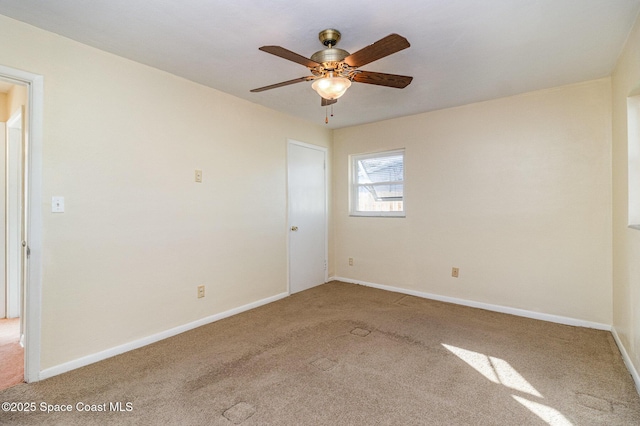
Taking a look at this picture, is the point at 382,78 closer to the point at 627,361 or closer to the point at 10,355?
the point at 627,361

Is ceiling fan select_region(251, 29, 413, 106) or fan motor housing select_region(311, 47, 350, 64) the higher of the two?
fan motor housing select_region(311, 47, 350, 64)

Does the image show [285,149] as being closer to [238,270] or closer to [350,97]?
[350,97]

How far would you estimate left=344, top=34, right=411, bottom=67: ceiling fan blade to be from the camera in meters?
1.66

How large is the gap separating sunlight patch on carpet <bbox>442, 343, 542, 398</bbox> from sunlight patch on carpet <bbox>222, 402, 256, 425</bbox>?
1589mm

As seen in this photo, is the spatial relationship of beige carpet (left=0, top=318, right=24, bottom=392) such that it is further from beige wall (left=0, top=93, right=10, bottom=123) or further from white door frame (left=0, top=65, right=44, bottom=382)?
beige wall (left=0, top=93, right=10, bottom=123)

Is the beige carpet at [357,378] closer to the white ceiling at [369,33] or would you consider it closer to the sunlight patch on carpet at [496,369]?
the sunlight patch on carpet at [496,369]

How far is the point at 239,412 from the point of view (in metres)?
1.81

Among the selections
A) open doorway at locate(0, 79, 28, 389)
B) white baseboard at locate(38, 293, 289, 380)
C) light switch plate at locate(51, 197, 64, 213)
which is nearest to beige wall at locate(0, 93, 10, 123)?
open doorway at locate(0, 79, 28, 389)

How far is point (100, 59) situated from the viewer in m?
2.45

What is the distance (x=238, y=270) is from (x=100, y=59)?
7.41ft

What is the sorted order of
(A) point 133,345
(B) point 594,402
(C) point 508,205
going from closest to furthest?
(B) point 594,402 → (A) point 133,345 → (C) point 508,205

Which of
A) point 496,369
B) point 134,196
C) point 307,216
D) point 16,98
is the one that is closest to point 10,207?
point 16,98

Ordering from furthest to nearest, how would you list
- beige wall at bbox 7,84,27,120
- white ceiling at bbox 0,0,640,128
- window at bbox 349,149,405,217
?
window at bbox 349,149,405,217
beige wall at bbox 7,84,27,120
white ceiling at bbox 0,0,640,128

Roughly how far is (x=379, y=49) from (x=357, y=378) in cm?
208
